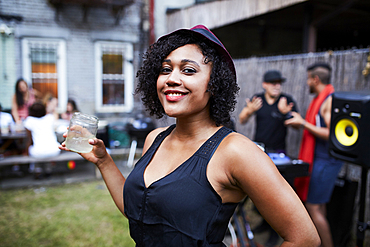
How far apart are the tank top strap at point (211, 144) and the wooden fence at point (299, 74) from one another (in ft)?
5.98

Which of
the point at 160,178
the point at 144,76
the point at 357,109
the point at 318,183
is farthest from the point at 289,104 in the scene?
the point at 160,178

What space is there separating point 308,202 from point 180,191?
7.98ft

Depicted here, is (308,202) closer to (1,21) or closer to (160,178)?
(160,178)

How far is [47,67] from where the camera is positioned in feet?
26.5

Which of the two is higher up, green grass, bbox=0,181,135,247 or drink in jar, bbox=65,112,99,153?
drink in jar, bbox=65,112,99,153

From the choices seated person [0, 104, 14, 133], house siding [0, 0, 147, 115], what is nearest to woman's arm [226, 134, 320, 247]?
seated person [0, 104, 14, 133]

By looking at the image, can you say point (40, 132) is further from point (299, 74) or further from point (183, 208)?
point (183, 208)

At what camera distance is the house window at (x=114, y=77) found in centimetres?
859

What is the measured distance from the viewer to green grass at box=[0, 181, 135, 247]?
3418mm

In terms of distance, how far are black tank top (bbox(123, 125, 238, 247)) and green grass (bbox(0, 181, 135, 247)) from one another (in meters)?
2.33

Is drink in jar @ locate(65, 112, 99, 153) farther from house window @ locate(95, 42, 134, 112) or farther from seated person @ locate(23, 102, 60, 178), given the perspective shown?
house window @ locate(95, 42, 134, 112)

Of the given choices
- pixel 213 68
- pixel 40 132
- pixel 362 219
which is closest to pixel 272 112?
pixel 362 219

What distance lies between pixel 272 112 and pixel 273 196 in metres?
2.69

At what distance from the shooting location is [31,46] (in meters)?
7.88
